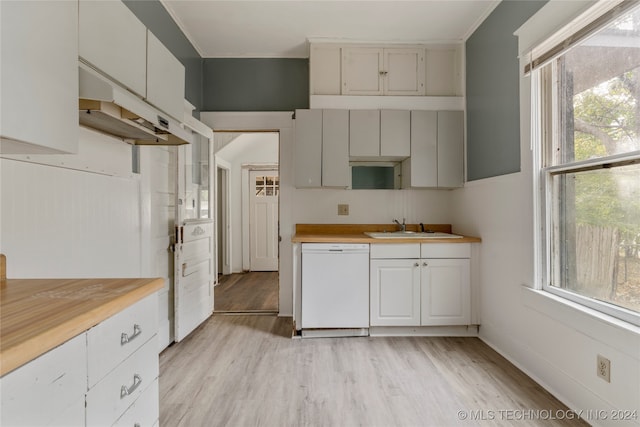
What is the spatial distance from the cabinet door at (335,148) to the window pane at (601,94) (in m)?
1.61

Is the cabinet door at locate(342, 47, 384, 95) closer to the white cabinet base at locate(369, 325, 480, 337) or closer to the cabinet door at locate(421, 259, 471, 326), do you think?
the cabinet door at locate(421, 259, 471, 326)

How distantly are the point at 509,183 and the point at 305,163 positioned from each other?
1.69 meters

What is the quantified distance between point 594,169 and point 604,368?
3.29 feet

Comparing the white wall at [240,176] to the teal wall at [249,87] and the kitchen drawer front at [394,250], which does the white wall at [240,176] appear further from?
the kitchen drawer front at [394,250]

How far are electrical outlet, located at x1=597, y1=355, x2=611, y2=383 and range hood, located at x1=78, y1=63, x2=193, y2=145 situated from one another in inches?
94.4

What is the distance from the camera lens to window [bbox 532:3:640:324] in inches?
58.5

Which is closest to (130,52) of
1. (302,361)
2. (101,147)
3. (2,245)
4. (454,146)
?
(101,147)

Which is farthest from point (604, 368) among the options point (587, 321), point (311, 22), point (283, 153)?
point (311, 22)

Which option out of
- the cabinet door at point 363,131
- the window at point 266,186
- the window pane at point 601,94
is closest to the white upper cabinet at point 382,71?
the cabinet door at point 363,131

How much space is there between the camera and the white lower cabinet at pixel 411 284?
2.72m

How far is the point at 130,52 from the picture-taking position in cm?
136

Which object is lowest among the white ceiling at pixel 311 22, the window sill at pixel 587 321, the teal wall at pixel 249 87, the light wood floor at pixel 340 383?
the light wood floor at pixel 340 383

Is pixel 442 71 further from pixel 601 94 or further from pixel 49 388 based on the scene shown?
pixel 49 388

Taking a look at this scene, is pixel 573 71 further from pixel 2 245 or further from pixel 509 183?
pixel 2 245
